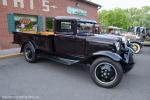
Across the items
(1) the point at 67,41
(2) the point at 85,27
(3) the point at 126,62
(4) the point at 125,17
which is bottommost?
(3) the point at 126,62

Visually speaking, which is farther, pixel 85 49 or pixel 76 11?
pixel 76 11

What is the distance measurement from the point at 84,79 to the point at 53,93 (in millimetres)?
1480

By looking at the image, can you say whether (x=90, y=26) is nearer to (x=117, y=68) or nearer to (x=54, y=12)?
(x=117, y=68)

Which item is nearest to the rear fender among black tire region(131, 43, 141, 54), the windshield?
the windshield

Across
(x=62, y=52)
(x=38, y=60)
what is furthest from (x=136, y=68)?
(x=38, y=60)

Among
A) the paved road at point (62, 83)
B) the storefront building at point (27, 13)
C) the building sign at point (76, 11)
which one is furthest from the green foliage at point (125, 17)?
the paved road at point (62, 83)

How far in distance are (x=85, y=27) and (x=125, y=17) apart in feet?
109

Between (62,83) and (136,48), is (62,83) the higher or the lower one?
the lower one

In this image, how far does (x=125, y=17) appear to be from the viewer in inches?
1474

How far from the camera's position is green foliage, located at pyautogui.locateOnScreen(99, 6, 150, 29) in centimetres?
3491

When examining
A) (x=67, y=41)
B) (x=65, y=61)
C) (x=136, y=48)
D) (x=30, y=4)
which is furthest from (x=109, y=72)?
(x=30, y=4)

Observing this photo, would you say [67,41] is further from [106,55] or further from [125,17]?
[125,17]

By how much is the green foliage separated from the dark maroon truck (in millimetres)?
29394

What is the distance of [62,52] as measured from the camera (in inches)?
254
